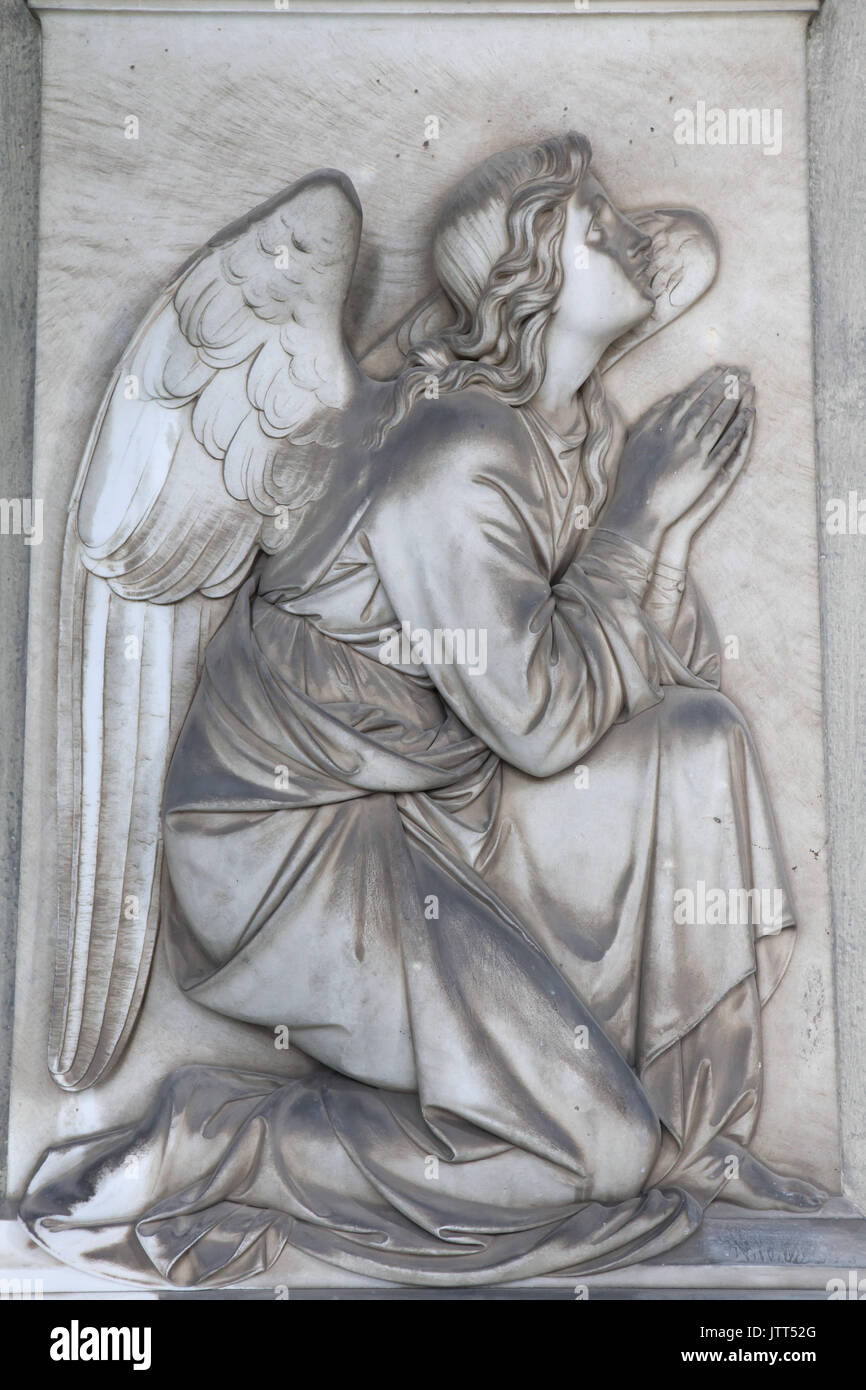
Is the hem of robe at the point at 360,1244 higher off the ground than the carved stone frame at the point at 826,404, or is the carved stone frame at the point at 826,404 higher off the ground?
the carved stone frame at the point at 826,404

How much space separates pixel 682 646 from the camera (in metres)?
3.46

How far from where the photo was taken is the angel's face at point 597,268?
134 inches

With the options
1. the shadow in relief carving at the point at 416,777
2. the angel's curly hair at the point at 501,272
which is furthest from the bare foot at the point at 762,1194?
the angel's curly hair at the point at 501,272

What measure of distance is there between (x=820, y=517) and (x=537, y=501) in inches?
24.4

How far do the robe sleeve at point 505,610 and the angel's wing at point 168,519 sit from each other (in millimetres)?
245

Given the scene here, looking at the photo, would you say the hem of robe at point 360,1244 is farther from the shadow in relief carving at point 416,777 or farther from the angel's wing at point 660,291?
the angel's wing at point 660,291

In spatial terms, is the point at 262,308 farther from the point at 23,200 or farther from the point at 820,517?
the point at 820,517

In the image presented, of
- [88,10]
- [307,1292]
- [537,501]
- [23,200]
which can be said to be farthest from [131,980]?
[88,10]

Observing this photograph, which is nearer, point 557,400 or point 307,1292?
point 307,1292

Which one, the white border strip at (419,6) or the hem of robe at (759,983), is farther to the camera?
the white border strip at (419,6)

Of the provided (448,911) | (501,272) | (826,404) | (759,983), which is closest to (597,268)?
(501,272)

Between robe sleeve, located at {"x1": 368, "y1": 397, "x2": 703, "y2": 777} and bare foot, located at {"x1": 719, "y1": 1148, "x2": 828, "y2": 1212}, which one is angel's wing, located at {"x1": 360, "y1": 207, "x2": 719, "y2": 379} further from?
bare foot, located at {"x1": 719, "y1": 1148, "x2": 828, "y2": 1212}

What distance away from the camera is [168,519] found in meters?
3.39

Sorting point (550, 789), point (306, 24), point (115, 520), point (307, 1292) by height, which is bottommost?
point (307, 1292)
